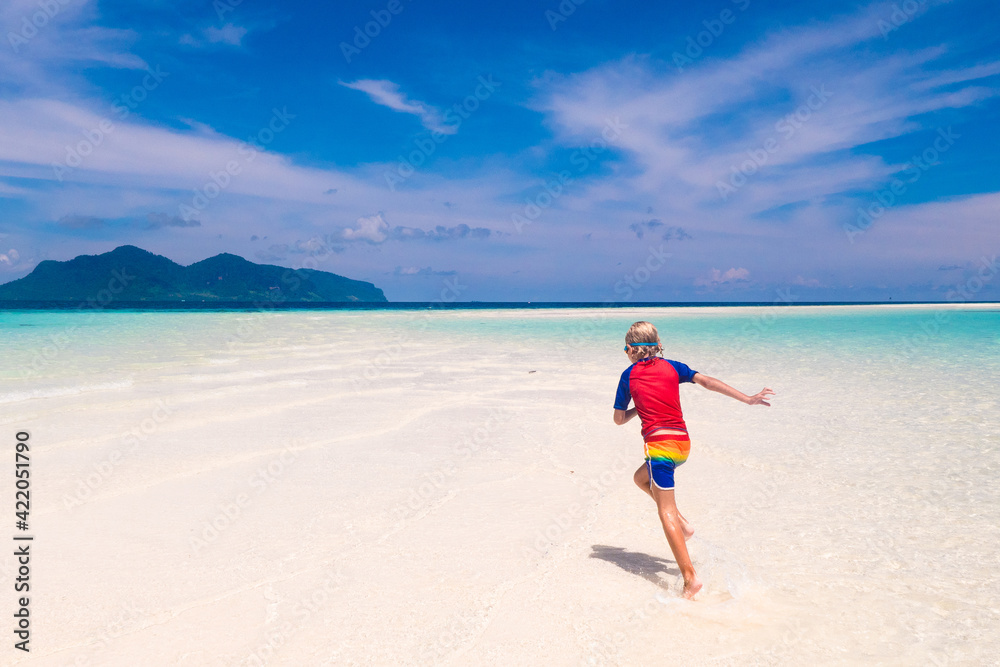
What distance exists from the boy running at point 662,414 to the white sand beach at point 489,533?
17.8 inches

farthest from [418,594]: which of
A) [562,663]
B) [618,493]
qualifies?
[618,493]

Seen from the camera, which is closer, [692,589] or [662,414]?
[692,589]

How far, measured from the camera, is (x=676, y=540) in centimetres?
358

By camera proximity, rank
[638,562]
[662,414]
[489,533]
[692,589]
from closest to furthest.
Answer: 1. [692,589]
2. [662,414]
3. [638,562]
4. [489,533]

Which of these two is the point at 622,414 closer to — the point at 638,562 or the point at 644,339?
the point at 644,339

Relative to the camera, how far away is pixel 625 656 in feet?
9.80

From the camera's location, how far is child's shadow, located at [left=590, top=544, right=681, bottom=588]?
3889mm

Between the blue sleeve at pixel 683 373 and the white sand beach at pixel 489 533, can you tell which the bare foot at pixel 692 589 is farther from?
the blue sleeve at pixel 683 373

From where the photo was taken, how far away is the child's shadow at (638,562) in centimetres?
389

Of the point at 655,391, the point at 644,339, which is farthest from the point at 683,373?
the point at 644,339

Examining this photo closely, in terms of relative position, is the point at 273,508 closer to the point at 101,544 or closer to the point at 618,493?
the point at 101,544

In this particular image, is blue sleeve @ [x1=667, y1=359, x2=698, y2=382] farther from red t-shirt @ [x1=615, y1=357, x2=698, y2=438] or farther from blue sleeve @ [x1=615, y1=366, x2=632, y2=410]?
blue sleeve @ [x1=615, y1=366, x2=632, y2=410]

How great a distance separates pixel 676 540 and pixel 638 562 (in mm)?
632

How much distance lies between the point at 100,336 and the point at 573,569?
2548 centimetres
